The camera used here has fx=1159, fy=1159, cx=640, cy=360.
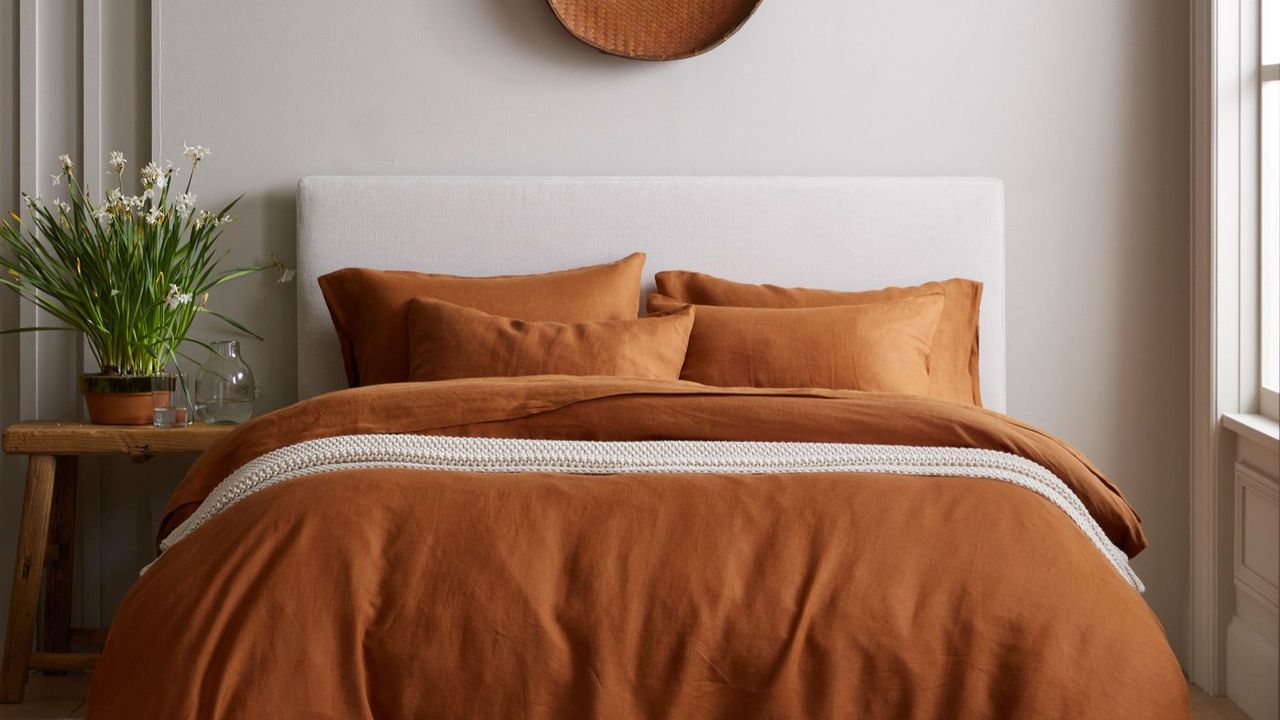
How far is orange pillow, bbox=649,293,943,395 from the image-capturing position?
2.78 m

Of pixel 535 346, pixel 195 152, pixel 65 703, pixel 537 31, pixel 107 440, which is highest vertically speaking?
pixel 537 31

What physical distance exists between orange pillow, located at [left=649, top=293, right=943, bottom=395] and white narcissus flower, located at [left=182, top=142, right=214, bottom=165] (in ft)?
4.35

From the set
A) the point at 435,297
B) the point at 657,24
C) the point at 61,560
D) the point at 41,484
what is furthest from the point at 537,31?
the point at 61,560

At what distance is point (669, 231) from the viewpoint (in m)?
3.19

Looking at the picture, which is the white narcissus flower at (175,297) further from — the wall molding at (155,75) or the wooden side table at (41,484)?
the wall molding at (155,75)

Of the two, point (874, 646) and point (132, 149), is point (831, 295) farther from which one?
point (132, 149)

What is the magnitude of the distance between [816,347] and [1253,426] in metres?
1.08

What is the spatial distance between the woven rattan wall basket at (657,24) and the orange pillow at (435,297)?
24.4 inches

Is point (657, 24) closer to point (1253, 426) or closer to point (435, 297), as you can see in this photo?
point (435, 297)

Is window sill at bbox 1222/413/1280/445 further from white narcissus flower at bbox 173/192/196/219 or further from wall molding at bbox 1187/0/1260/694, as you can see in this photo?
white narcissus flower at bbox 173/192/196/219

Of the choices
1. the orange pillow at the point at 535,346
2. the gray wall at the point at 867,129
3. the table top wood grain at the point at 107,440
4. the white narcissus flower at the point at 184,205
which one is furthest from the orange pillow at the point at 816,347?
the white narcissus flower at the point at 184,205

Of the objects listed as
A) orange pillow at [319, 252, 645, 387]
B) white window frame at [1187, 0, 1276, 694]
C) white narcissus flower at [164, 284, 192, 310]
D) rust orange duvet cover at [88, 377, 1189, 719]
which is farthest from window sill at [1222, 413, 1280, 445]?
white narcissus flower at [164, 284, 192, 310]

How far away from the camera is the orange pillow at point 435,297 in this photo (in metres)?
2.92

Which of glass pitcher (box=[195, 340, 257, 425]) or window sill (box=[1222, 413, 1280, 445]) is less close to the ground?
glass pitcher (box=[195, 340, 257, 425])
